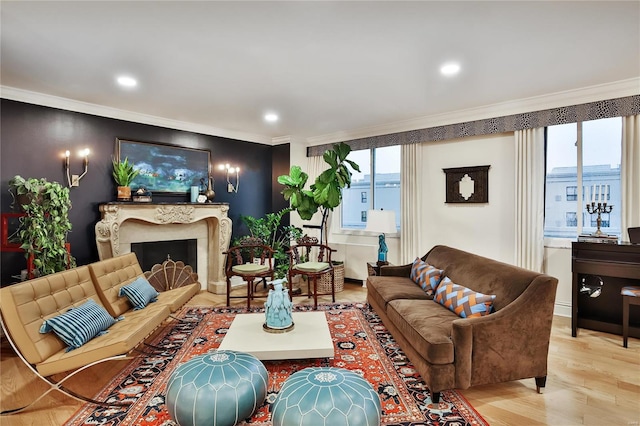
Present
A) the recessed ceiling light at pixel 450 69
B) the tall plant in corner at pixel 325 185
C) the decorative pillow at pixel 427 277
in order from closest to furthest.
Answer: the recessed ceiling light at pixel 450 69 < the decorative pillow at pixel 427 277 < the tall plant in corner at pixel 325 185

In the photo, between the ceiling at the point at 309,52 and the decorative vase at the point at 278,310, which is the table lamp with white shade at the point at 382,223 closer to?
the ceiling at the point at 309,52

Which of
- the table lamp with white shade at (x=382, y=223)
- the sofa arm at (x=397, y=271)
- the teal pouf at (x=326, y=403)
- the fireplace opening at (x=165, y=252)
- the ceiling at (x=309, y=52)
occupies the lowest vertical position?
the teal pouf at (x=326, y=403)

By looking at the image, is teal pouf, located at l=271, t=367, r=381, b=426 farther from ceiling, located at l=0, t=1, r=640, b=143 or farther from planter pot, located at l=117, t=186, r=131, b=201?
planter pot, located at l=117, t=186, r=131, b=201

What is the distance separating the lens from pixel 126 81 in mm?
3467

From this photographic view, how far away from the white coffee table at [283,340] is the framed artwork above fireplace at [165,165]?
2594 mm

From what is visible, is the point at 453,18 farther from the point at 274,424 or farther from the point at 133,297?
the point at 133,297

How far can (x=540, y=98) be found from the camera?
Result: 403 cm

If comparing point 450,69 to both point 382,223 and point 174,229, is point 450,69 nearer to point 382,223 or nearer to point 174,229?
point 382,223

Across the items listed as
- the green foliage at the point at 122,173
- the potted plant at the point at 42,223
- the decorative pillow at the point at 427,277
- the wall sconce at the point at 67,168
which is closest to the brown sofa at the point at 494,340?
the decorative pillow at the point at 427,277

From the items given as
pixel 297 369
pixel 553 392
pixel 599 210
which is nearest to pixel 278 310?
pixel 297 369

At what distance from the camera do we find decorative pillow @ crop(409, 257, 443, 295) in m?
3.48

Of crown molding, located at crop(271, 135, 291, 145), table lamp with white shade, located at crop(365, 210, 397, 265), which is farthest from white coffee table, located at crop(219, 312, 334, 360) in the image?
crown molding, located at crop(271, 135, 291, 145)

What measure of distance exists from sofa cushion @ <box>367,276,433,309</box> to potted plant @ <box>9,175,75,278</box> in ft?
10.5

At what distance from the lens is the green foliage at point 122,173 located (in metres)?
4.36
